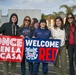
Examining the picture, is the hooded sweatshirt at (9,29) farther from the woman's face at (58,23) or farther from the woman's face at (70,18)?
the woman's face at (70,18)

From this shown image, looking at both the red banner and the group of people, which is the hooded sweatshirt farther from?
the red banner

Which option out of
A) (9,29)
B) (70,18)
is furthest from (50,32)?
(9,29)

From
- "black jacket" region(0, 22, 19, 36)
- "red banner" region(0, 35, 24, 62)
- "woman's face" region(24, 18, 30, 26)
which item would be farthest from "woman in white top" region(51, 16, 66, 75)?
"black jacket" region(0, 22, 19, 36)

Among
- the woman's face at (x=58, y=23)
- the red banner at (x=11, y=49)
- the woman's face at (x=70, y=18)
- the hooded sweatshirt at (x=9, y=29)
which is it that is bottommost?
the red banner at (x=11, y=49)

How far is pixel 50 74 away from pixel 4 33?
2602 mm

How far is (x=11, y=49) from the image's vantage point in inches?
351

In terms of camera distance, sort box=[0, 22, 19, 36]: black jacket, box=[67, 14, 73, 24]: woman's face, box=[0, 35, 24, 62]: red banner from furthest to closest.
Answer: box=[0, 35, 24, 62]: red banner < box=[67, 14, 73, 24]: woman's face < box=[0, 22, 19, 36]: black jacket

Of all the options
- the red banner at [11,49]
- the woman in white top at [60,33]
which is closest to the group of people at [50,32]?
the woman in white top at [60,33]

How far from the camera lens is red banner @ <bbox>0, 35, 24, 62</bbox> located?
28.9ft

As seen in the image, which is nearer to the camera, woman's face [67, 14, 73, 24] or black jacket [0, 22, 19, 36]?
black jacket [0, 22, 19, 36]

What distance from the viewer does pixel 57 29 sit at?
336 inches

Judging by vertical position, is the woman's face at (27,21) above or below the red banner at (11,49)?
above

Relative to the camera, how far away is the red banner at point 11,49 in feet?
28.9

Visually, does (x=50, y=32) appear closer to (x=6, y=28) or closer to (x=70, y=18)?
(x=70, y=18)
